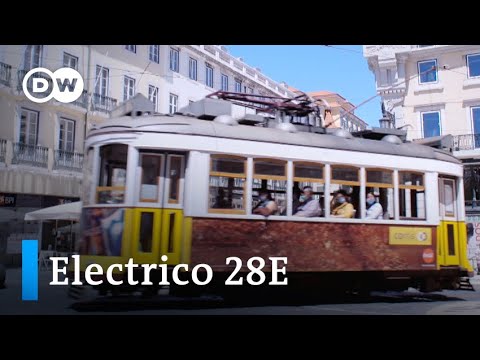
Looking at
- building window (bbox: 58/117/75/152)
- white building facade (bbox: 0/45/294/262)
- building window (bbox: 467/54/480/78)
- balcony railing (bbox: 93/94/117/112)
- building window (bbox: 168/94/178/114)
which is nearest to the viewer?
white building facade (bbox: 0/45/294/262)

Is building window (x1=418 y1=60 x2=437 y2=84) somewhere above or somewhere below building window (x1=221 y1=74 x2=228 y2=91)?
above

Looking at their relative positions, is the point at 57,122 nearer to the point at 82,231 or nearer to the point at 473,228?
the point at 82,231

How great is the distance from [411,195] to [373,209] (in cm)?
68

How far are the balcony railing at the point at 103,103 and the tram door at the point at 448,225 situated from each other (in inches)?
203

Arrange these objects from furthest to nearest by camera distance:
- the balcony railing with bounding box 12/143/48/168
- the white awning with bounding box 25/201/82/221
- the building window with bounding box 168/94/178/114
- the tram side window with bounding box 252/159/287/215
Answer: the building window with bounding box 168/94/178/114 < the white awning with bounding box 25/201/82/221 < the balcony railing with bounding box 12/143/48/168 < the tram side window with bounding box 252/159/287/215

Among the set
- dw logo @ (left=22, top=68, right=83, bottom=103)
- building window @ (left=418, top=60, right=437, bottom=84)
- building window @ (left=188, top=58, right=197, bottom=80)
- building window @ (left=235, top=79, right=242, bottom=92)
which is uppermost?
building window @ (left=418, top=60, right=437, bottom=84)

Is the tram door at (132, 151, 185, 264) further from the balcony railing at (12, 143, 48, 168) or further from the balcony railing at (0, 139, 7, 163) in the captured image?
the balcony railing at (12, 143, 48, 168)

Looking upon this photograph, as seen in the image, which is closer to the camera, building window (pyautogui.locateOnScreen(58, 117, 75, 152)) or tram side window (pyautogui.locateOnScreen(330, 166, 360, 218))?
tram side window (pyautogui.locateOnScreen(330, 166, 360, 218))

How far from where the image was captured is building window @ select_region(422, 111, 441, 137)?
12719mm

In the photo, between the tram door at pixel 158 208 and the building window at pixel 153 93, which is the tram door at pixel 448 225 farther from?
the building window at pixel 153 93

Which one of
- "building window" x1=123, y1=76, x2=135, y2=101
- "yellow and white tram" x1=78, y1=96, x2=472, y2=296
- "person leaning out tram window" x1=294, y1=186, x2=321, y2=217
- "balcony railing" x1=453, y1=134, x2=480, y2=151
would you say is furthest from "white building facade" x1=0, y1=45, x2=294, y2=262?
"balcony railing" x1=453, y1=134, x2=480, y2=151

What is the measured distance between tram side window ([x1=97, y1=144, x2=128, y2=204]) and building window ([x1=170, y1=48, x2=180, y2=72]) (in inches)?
98.1

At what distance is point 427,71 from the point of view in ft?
40.9

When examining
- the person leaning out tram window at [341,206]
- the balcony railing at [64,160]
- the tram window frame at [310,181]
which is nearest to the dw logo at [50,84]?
the balcony railing at [64,160]
